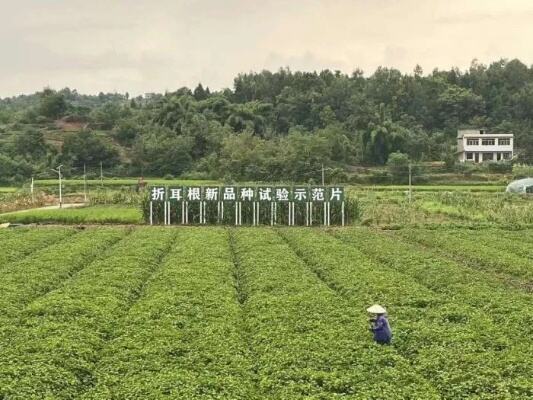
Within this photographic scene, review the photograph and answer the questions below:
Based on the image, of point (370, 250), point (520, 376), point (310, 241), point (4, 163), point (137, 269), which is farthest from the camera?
point (4, 163)

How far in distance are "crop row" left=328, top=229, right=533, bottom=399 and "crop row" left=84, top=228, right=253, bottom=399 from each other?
13.2 feet

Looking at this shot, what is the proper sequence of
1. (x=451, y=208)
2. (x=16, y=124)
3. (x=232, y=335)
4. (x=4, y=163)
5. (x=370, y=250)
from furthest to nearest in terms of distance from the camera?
(x=16, y=124), (x=4, y=163), (x=451, y=208), (x=370, y=250), (x=232, y=335)

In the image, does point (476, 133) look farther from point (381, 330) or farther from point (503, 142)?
point (381, 330)

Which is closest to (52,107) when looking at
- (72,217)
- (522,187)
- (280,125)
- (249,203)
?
(280,125)

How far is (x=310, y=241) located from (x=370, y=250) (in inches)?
147

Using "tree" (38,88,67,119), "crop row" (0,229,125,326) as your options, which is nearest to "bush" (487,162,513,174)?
"crop row" (0,229,125,326)

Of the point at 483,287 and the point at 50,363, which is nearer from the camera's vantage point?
the point at 50,363

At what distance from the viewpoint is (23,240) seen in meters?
34.0

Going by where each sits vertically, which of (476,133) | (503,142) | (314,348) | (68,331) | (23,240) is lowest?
(314,348)

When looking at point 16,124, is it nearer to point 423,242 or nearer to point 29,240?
point 29,240

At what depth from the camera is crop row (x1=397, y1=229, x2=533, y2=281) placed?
2675 centimetres

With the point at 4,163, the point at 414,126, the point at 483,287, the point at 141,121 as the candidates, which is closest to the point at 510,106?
the point at 414,126

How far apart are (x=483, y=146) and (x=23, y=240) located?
86345mm

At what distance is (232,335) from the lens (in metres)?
15.8
